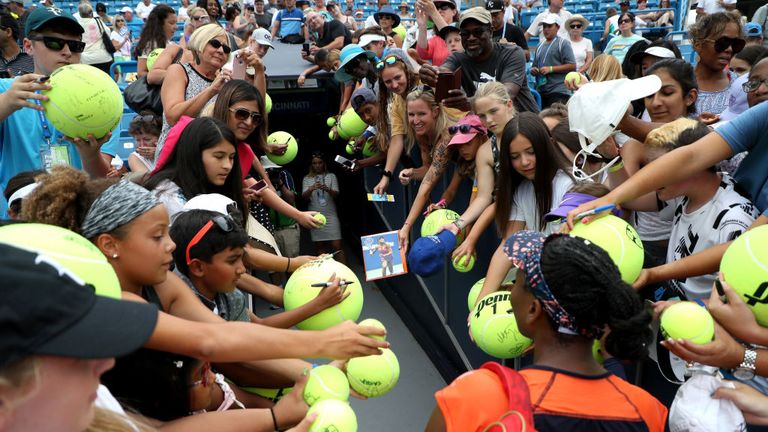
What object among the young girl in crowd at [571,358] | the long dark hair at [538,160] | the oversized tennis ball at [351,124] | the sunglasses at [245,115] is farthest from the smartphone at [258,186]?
the young girl in crowd at [571,358]

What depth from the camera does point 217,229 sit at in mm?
2410

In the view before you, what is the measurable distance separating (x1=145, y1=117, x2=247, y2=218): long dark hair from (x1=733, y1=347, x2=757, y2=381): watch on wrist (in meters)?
2.51

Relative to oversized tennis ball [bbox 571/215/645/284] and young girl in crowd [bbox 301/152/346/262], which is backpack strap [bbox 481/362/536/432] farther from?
young girl in crowd [bbox 301/152/346/262]

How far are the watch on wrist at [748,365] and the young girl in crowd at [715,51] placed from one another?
2.74m

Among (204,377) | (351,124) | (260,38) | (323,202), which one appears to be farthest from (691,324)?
(260,38)

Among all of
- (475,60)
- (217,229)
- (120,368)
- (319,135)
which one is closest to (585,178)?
(217,229)

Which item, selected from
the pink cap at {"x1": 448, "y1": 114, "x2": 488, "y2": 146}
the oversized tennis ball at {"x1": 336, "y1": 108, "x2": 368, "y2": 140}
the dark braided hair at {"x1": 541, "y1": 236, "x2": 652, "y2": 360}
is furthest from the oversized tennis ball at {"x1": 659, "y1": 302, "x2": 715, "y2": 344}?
the oversized tennis ball at {"x1": 336, "y1": 108, "x2": 368, "y2": 140}

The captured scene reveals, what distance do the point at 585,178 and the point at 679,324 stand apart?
1097mm

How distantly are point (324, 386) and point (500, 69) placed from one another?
139 inches

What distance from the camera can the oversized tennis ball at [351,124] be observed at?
18.4 ft

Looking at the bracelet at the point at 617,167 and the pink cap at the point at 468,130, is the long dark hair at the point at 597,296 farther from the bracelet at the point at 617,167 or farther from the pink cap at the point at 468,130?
the pink cap at the point at 468,130

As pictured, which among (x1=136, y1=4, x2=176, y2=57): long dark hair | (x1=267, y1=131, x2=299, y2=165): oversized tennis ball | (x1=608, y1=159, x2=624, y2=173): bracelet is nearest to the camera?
(x1=608, y1=159, x2=624, y2=173): bracelet

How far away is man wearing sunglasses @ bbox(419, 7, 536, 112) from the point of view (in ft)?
15.6

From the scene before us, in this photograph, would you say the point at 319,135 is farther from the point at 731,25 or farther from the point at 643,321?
the point at 643,321
